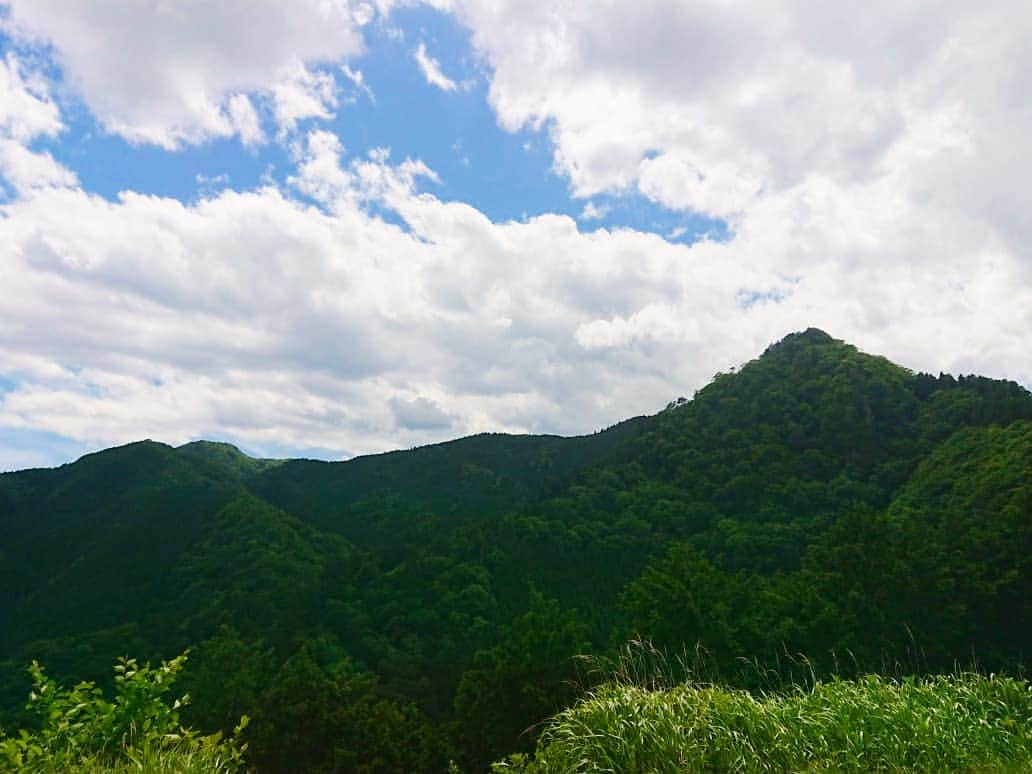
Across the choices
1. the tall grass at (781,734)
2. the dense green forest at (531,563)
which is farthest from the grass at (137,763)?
the dense green forest at (531,563)

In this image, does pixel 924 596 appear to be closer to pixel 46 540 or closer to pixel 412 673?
pixel 412 673

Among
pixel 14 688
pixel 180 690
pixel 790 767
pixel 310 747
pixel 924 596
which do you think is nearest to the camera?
pixel 790 767

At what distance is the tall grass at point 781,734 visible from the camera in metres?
6.37

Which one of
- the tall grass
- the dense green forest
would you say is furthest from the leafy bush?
the dense green forest

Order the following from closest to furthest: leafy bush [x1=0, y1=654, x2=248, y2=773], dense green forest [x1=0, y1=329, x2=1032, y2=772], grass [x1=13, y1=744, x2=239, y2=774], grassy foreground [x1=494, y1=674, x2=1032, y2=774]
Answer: grass [x1=13, y1=744, x2=239, y2=774]
leafy bush [x1=0, y1=654, x2=248, y2=773]
grassy foreground [x1=494, y1=674, x2=1032, y2=774]
dense green forest [x1=0, y1=329, x2=1032, y2=772]

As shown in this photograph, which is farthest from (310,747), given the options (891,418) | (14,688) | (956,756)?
(891,418)

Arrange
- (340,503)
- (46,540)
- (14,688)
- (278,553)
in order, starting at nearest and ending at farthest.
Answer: (14,688) → (278,553) → (46,540) → (340,503)

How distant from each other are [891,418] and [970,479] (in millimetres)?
28129

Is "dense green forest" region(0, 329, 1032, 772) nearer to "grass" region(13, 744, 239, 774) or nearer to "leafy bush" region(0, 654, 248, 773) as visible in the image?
"grass" region(13, 744, 239, 774)

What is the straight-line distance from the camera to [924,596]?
3416cm

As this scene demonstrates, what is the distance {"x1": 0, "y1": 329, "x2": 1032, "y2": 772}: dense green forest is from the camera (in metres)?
21.8

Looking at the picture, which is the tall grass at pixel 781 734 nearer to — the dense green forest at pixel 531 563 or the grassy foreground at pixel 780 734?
the grassy foreground at pixel 780 734

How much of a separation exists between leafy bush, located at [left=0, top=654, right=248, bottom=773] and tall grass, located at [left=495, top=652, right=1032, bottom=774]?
2.68 meters

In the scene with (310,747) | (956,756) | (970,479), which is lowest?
(310,747)
